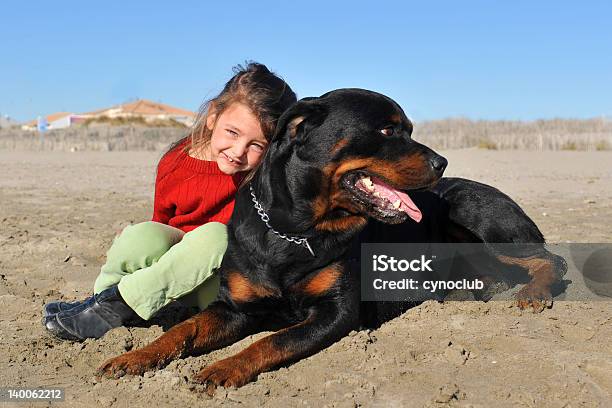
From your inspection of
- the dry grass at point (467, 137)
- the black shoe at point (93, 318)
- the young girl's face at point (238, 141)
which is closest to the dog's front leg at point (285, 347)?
the black shoe at point (93, 318)

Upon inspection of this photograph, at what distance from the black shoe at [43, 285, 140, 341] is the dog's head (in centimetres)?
110

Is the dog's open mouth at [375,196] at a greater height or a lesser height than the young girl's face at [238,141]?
lesser


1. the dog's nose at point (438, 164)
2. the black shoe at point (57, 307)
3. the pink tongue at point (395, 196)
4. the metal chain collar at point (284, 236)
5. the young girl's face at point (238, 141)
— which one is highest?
the young girl's face at point (238, 141)

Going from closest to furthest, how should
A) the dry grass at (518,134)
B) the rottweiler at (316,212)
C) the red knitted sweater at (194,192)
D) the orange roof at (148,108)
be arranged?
the rottweiler at (316,212) < the red knitted sweater at (194,192) < the dry grass at (518,134) < the orange roof at (148,108)

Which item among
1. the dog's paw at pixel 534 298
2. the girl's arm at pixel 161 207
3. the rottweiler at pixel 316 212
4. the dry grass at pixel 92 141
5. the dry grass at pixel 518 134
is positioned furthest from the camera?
the dry grass at pixel 92 141

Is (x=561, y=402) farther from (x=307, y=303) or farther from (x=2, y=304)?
(x=2, y=304)

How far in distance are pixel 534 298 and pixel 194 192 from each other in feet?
7.23

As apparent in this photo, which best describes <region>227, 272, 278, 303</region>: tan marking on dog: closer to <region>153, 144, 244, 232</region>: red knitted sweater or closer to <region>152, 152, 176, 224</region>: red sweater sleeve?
<region>153, 144, 244, 232</region>: red knitted sweater

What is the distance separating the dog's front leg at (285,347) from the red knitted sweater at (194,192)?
1.13 meters

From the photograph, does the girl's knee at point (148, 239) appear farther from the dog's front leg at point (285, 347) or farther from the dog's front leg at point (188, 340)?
the dog's front leg at point (285, 347)

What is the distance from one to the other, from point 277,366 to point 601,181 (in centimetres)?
1005

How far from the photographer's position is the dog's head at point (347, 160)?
3.57 metres

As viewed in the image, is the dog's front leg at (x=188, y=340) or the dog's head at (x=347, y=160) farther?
the dog's head at (x=347, y=160)

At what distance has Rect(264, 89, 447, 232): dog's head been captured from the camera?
3.57 meters
